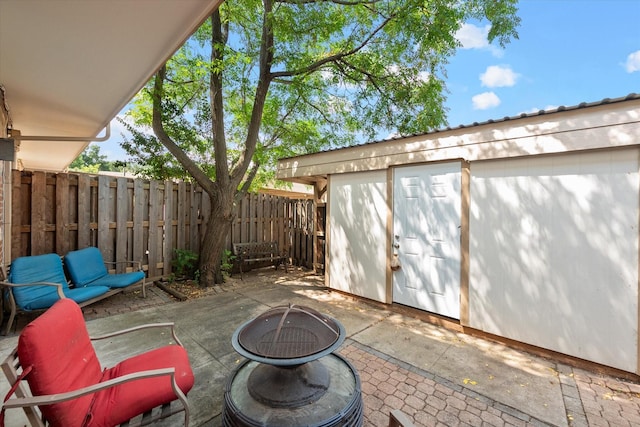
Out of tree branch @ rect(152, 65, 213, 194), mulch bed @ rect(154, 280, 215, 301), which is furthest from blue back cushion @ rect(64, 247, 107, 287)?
tree branch @ rect(152, 65, 213, 194)

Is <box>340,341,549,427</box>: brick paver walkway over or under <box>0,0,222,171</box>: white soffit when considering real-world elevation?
under

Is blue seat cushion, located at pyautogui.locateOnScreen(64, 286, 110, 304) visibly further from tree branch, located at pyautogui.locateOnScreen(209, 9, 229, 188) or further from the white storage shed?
the white storage shed

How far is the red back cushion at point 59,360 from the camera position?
4.77 ft

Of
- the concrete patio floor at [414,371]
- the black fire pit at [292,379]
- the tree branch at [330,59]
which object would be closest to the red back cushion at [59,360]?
the concrete patio floor at [414,371]

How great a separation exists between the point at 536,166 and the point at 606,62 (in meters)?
14.4

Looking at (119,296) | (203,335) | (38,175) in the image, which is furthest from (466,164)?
(38,175)

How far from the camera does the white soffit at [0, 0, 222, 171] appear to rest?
169cm

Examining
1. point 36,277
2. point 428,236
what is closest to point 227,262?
point 36,277

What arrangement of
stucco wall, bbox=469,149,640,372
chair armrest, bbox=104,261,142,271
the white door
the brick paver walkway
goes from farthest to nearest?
chair armrest, bbox=104,261,142,271
the white door
stucco wall, bbox=469,149,640,372
the brick paver walkway

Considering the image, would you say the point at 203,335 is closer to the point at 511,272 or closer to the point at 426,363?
the point at 426,363

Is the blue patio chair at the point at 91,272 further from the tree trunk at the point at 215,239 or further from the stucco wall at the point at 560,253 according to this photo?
the stucco wall at the point at 560,253

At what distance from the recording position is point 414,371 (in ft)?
9.17

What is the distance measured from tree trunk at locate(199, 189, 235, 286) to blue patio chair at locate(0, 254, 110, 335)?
6.11ft

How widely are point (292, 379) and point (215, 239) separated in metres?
4.59
